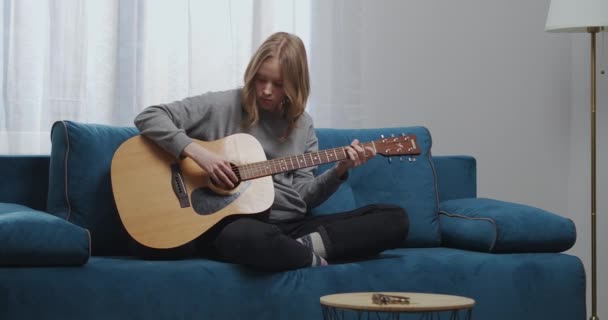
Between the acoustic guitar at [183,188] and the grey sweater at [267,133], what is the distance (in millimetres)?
94

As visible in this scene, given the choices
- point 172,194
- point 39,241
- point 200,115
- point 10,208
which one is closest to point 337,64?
point 200,115

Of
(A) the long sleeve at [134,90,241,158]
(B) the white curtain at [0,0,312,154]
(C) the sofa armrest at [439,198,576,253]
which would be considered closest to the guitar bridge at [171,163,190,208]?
(A) the long sleeve at [134,90,241,158]

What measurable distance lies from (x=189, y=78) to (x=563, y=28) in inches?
55.5

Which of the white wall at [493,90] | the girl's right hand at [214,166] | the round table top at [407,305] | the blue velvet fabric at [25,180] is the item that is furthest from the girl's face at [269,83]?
the white wall at [493,90]

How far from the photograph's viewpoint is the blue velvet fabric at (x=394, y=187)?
2.92 meters

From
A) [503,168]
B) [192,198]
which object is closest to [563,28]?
[503,168]

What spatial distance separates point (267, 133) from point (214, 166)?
0.31 metres

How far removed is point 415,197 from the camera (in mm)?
2961

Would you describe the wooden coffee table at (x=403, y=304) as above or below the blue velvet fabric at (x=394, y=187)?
below

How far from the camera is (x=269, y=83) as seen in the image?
2621 millimetres

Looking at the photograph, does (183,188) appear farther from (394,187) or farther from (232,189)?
(394,187)

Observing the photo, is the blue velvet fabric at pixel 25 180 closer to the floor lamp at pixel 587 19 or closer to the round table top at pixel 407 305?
the round table top at pixel 407 305

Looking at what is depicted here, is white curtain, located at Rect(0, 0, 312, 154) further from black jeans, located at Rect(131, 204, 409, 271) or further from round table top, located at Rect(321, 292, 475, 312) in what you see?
round table top, located at Rect(321, 292, 475, 312)

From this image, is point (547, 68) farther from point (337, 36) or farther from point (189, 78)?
point (189, 78)
